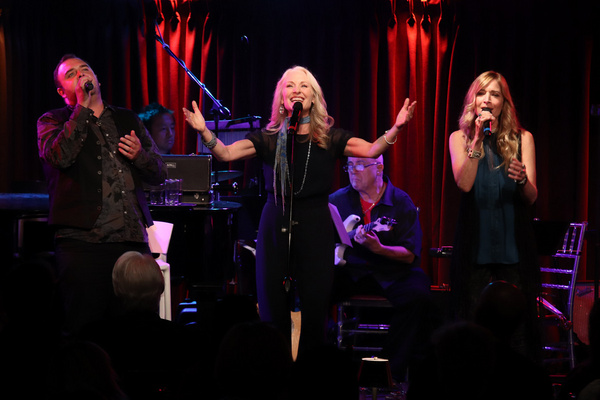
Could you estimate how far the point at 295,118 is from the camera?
3281 mm

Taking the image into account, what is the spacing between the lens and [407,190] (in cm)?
614

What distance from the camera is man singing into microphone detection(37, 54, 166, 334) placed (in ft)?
11.1

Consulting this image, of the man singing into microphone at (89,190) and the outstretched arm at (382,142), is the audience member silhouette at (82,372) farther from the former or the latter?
A: the outstretched arm at (382,142)

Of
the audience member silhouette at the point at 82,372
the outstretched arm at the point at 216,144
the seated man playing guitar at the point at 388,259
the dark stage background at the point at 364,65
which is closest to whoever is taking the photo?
the audience member silhouette at the point at 82,372

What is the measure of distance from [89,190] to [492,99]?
2.06 m

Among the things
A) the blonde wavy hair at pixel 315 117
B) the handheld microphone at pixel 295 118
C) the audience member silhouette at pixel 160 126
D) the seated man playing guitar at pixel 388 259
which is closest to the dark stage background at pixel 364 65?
the audience member silhouette at pixel 160 126

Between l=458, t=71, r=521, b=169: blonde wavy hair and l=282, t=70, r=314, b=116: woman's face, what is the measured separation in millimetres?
785

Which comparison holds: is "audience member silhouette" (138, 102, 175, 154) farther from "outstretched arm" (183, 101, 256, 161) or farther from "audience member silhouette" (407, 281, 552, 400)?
"audience member silhouette" (407, 281, 552, 400)

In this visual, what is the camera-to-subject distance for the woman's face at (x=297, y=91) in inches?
136

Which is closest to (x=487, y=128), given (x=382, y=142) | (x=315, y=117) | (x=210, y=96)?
(x=382, y=142)

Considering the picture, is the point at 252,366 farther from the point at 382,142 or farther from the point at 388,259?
the point at 388,259

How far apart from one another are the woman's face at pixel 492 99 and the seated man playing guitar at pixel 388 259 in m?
1.46

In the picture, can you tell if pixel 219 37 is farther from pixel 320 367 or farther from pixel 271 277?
pixel 320 367

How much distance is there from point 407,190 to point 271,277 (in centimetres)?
308
